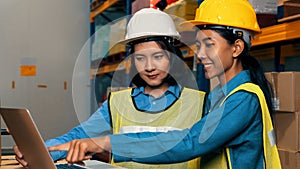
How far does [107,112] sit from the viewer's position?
71.6 inches

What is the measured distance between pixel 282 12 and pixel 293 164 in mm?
784

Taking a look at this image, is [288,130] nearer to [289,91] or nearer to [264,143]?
[289,91]

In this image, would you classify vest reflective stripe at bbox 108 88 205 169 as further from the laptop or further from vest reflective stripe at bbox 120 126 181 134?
the laptop

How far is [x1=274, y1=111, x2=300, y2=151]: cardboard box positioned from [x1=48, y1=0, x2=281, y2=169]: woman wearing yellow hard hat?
0.93ft

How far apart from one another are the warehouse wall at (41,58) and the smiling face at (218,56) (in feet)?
12.0

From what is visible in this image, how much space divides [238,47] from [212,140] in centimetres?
40

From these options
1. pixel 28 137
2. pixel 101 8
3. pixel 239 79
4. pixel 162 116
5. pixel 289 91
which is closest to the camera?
pixel 28 137

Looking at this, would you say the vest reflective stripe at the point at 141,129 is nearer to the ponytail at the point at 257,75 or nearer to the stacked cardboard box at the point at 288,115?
the ponytail at the point at 257,75

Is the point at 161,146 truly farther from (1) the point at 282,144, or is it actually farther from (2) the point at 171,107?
(1) the point at 282,144

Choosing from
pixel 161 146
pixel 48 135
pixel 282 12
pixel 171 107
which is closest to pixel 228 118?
pixel 161 146

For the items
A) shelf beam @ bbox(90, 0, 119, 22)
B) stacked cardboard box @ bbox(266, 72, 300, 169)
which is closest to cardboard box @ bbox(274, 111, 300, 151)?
stacked cardboard box @ bbox(266, 72, 300, 169)

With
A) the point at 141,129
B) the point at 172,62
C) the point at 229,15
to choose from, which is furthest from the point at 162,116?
the point at 229,15

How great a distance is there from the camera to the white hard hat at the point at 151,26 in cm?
164

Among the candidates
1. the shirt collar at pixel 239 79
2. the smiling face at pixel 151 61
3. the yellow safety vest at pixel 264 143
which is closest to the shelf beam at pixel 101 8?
the smiling face at pixel 151 61
